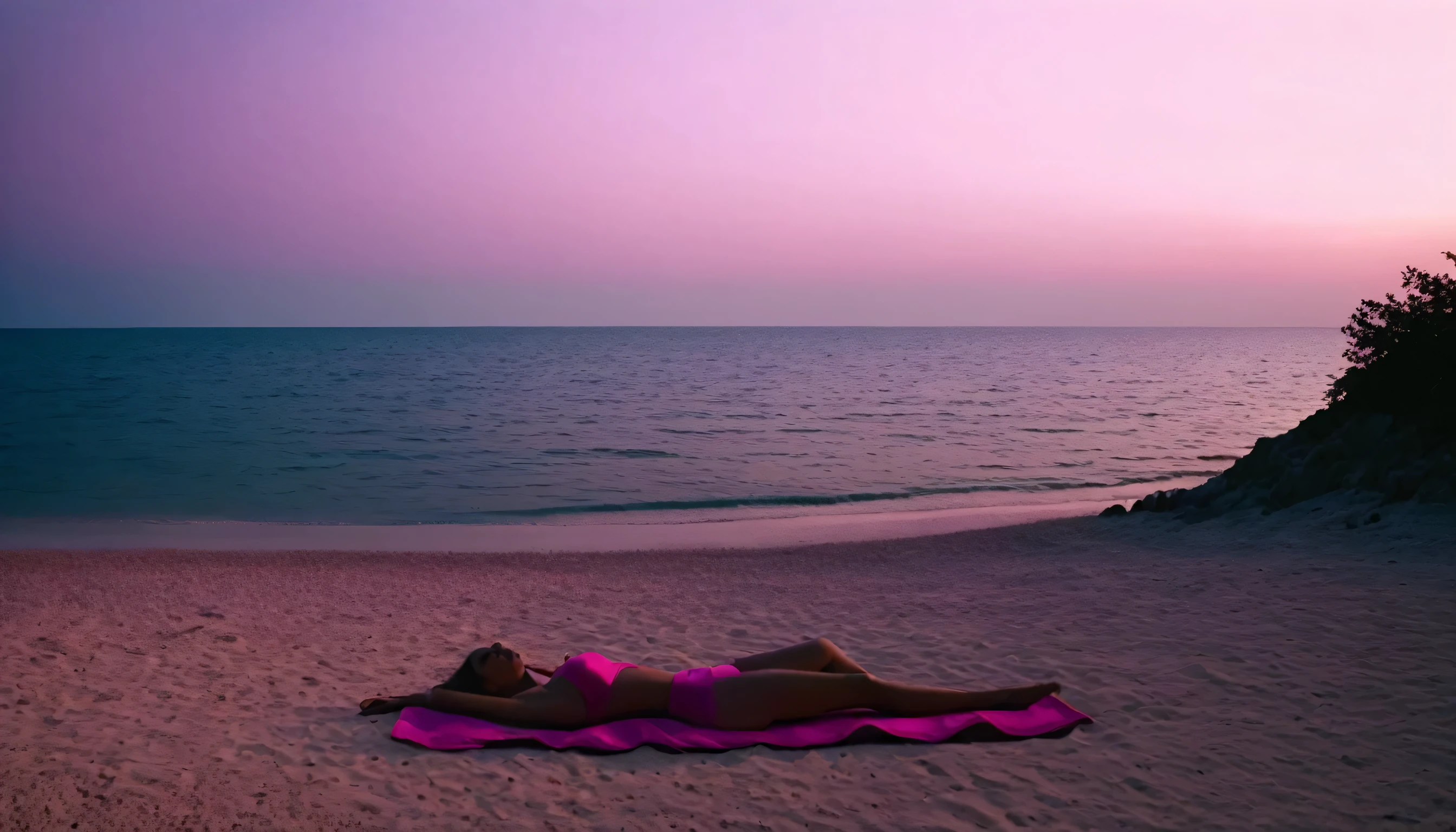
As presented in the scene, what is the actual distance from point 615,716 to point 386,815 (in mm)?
1531

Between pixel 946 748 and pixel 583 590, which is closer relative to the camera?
pixel 946 748

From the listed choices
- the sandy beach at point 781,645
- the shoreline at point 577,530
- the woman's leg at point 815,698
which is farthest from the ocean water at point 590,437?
the woman's leg at point 815,698

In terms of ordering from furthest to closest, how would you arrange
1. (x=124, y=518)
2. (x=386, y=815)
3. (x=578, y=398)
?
(x=578, y=398) < (x=124, y=518) < (x=386, y=815)

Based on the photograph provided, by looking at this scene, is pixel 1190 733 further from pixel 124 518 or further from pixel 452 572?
pixel 124 518

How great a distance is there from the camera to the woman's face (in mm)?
5680

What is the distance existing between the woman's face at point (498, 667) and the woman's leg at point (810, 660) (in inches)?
58.7

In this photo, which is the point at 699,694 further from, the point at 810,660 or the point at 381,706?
the point at 381,706

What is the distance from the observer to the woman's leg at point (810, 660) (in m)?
5.62

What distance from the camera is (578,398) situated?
4681 cm

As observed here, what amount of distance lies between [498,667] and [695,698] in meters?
1.34

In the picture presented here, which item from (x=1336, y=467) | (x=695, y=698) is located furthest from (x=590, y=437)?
(x=695, y=698)

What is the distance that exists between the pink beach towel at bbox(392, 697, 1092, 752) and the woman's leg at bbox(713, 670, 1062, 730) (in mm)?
66

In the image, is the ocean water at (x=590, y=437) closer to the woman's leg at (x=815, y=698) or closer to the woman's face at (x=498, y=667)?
the woman's face at (x=498, y=667)

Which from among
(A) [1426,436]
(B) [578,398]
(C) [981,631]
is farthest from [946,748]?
(B) [578,398]
